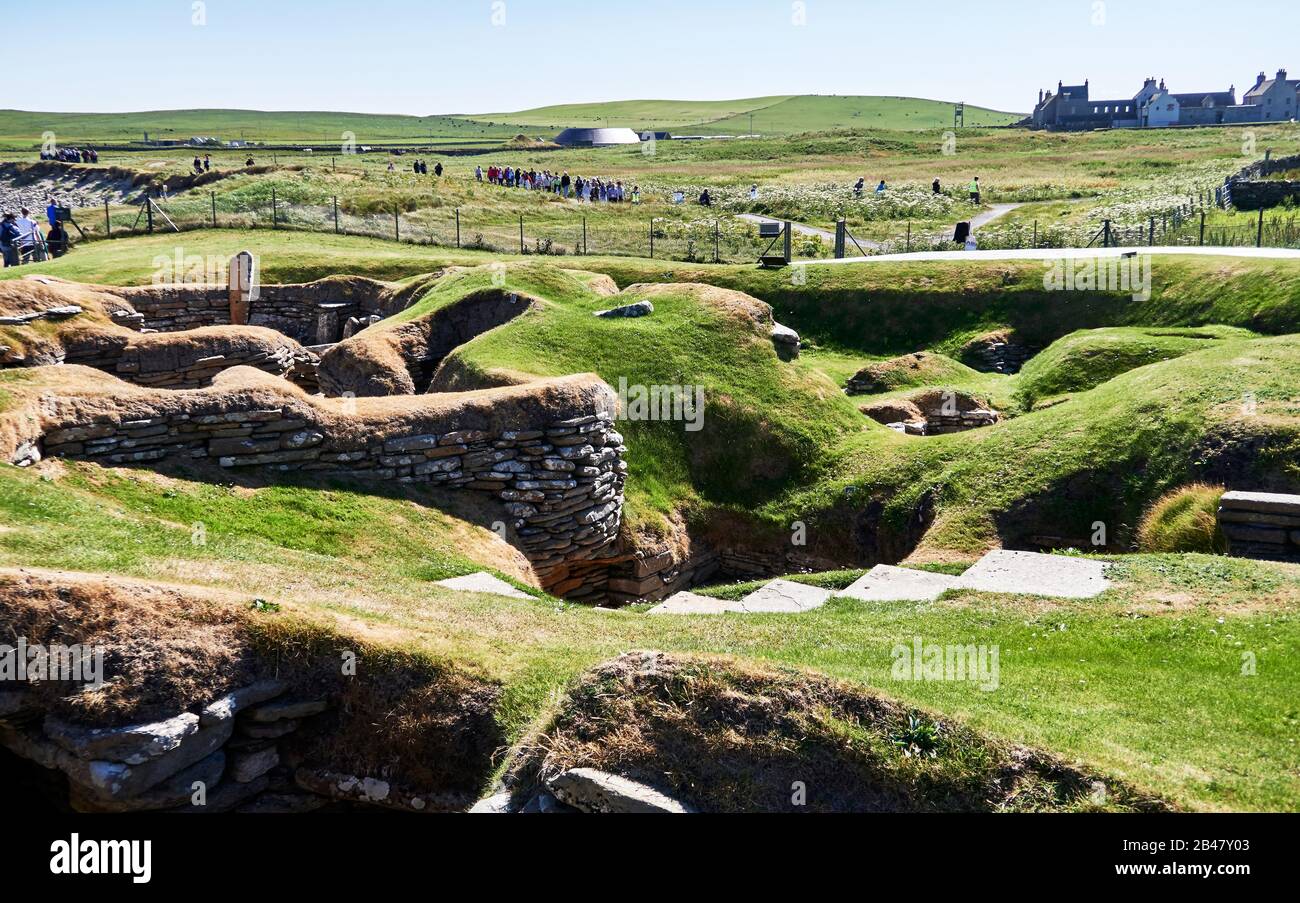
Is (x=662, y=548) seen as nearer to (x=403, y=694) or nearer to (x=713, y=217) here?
(x=403, y=694)

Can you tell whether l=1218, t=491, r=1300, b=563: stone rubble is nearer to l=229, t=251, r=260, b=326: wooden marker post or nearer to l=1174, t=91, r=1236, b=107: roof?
l=229, t=251, r=260, b=326: wooden marker post

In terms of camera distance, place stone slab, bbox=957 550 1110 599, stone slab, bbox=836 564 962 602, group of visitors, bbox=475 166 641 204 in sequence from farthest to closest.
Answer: group of visitors, bbox=475 166 641 204, stone slab, bbox=836 564 962 602, stone slab, bbox=957 550 1110 599

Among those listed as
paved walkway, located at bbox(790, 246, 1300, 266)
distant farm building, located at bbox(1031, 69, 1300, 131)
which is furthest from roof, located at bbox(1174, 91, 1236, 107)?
paved walkway, located at bbox(790, 246, 1300, 266)

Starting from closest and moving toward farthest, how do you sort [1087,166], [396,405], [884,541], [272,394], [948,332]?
[272,394] → [396,405] → [884,541] → [948,332] → [1087,166]

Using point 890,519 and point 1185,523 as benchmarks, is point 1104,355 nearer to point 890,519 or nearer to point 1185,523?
point 890,519

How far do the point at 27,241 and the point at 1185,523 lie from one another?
119ft

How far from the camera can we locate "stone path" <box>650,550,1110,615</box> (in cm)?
1241

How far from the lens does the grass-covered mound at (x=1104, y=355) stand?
2352 centimetres

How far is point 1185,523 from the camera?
15250 millimetres

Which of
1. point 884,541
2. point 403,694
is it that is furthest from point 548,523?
point 403,694

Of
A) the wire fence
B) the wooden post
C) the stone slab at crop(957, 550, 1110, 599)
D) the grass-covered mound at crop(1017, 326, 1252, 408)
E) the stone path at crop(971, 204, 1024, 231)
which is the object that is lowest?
the stone slab at crop(957, 550, 1110, 599)

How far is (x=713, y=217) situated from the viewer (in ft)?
202

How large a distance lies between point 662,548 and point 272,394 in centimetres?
726

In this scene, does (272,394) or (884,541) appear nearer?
(272,394)
